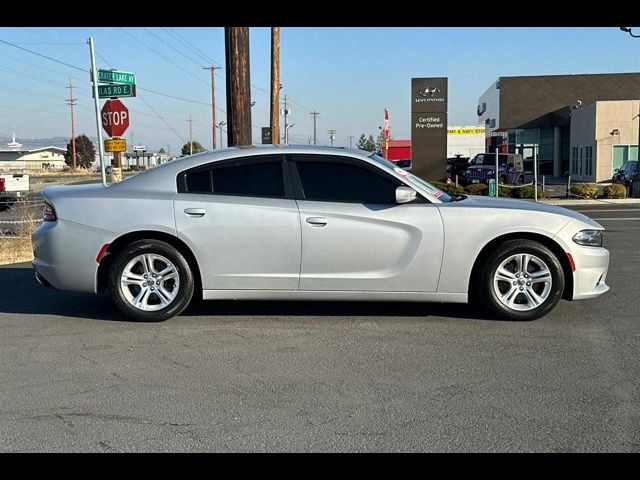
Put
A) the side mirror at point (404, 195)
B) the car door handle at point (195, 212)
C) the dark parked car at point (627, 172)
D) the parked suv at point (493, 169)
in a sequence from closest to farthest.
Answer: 1. the side mirror at point (404, 195)
2. the car door handle at point (195, 212)
3. the parked suv at point (493, 169)
4. the dark parked car at point (627, 172)

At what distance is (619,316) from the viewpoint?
624 centimetres

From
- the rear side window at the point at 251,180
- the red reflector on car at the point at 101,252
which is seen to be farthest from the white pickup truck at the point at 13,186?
the rear side window at the point at 251,180

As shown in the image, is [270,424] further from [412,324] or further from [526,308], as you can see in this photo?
[526,308]

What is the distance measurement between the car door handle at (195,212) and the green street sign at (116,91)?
25.0 ft

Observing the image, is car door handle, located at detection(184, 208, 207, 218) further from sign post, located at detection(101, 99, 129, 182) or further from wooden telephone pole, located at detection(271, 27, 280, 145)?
wooden telephone pole, located at detection(271, 27, 280, 145)

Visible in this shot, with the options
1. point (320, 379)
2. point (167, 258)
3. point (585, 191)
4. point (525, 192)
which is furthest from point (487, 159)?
point (320, 379)

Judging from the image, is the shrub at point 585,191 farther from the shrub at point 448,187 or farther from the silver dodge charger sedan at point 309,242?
the silver dodge charger sedan at point 309,242

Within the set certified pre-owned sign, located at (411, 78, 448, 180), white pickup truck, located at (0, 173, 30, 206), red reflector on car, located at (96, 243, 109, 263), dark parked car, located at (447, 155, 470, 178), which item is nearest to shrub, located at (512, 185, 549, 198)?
certified pre-owned sign, located at (411, 78, 448, 180)

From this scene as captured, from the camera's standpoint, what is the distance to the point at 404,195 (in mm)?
5914

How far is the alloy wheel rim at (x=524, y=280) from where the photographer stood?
19.7 ft

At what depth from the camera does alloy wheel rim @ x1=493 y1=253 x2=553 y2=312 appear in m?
6.00
